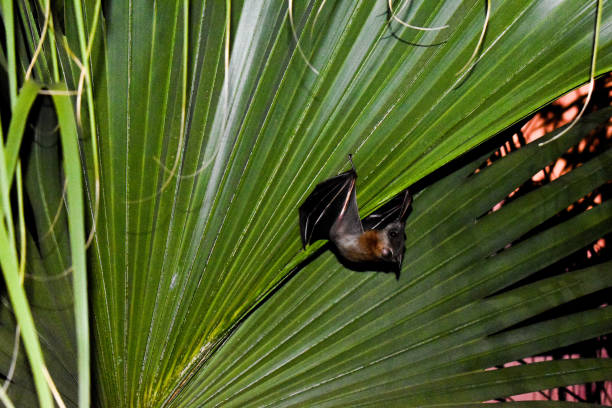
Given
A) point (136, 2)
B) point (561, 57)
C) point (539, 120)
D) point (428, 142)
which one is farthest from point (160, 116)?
point (539, 120)

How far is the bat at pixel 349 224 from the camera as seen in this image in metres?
0.79

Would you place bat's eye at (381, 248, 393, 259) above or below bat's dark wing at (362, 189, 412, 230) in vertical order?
below

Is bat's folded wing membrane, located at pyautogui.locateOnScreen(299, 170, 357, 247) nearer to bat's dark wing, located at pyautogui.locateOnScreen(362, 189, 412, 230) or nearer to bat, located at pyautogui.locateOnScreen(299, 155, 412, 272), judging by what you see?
bat, located at pyautogui.locateOnScreen(299, 155, 412, 272)

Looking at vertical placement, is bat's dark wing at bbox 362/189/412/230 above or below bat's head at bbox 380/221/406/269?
above

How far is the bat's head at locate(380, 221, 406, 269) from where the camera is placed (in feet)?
2.69

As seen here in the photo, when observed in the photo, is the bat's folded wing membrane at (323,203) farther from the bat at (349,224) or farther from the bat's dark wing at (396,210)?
the bat's dark wing at (396,210)

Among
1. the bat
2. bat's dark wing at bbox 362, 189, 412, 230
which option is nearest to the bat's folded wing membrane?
the bat

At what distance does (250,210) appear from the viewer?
765mm

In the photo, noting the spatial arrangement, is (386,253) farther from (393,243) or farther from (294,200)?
(294,200)

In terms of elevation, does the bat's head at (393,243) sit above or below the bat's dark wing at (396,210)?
below

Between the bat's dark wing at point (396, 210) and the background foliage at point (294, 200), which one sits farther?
the bat's dark wing at point (396, 210)

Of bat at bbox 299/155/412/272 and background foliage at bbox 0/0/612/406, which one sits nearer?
background foliage at bbox 0/0/612/406

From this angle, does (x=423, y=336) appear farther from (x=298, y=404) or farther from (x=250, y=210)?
(x=250, y=210)

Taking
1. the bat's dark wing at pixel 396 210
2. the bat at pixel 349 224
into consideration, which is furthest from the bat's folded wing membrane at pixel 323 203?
the bat's dark wing at pixel 396 210
